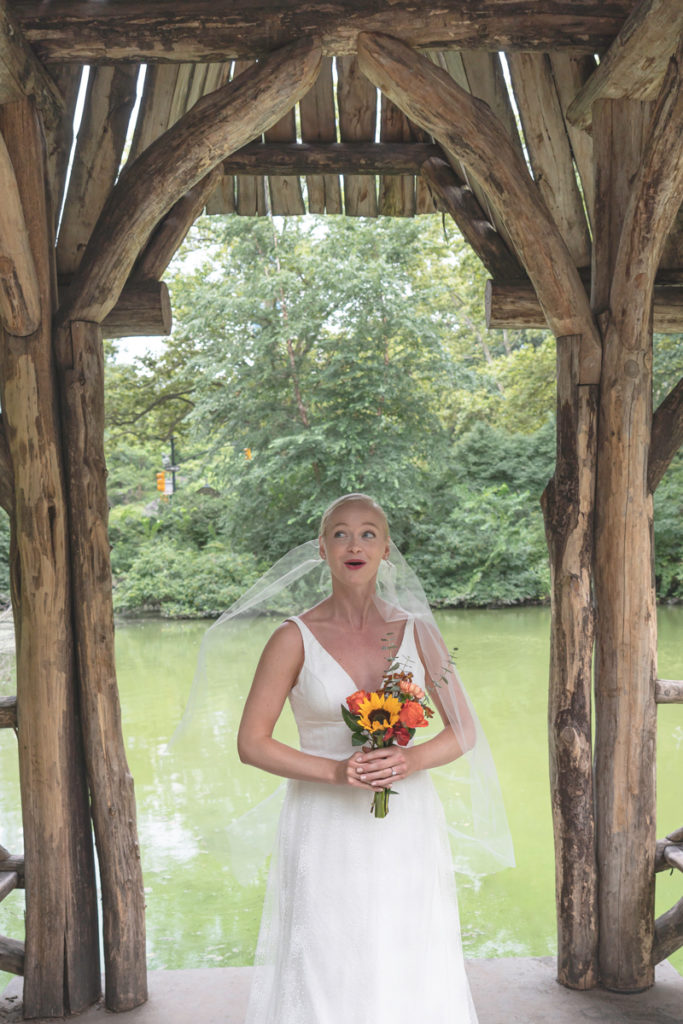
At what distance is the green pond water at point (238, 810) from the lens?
4488 millimetres

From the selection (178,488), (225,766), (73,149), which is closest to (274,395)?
(178,488)

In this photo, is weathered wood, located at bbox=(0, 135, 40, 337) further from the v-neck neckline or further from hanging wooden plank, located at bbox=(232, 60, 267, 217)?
Result: hanging wooden plank, located at bbox=(232, 60, 267, 217)

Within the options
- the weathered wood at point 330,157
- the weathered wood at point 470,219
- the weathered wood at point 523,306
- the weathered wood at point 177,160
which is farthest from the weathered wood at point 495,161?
the weathered wood at point 330,157

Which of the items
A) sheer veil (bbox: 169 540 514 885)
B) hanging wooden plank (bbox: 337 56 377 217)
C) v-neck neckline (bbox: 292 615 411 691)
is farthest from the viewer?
hanging wooden plank (bbox: 337 56 377 217)

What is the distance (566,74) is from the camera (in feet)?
12.5

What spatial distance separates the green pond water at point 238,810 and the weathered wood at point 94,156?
1.65m

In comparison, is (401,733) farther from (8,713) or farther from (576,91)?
(576,91)

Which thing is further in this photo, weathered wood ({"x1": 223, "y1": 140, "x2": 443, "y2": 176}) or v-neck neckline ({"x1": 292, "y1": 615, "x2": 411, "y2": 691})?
weathered wood ({"x1": 223, "y1": 140, "x2": 443, "y2": 176})

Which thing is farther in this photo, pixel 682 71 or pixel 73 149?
pixel 73 149

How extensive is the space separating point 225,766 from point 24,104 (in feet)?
17.0

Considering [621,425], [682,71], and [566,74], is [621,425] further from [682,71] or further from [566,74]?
[566,74]

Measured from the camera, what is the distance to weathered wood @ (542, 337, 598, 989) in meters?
3.48

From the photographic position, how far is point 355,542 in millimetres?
2729

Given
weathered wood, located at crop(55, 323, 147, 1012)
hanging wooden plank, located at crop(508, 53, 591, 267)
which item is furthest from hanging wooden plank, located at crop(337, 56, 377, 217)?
weathered wood, located at crop(55, 323, 147, 1012)
